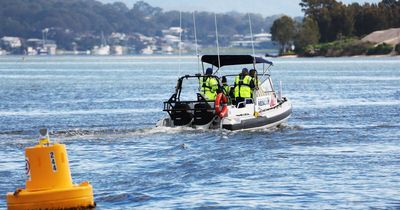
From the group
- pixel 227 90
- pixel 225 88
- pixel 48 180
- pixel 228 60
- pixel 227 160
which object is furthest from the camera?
pixel 228 60

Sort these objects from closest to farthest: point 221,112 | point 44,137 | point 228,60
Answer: point 44,137, point 221,112, point 228,60

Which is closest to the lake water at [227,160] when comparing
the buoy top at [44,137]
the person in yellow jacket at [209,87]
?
the person in yellow jacket at [209,87]

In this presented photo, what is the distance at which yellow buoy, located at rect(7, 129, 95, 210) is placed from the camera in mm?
15406

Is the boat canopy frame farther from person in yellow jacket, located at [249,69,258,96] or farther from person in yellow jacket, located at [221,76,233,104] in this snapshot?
person in yellow jacket, located at [221,76,233,104]

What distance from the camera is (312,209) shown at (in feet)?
56.1

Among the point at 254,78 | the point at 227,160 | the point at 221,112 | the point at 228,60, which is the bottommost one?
the point at 227,160

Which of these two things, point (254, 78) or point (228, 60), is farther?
point (228, 60)

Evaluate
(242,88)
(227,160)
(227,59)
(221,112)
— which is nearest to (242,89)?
(242,88)

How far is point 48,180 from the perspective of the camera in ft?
51.7

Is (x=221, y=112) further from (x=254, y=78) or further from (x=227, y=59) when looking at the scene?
(x=227, y=59)

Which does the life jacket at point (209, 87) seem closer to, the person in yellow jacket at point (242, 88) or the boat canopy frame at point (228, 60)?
the person in yellow jacket at point (242, 88)

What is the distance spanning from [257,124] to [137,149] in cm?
562

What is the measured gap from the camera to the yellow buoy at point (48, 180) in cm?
1541

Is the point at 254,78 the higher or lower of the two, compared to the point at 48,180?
higher
